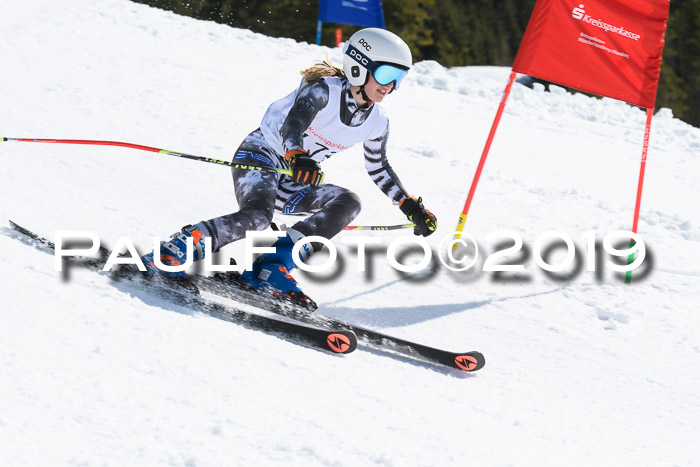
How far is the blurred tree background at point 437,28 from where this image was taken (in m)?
28.9

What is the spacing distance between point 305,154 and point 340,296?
4.53 ft

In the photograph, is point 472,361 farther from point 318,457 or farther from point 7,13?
point 7,13

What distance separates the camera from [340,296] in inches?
187

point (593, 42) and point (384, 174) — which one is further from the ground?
point (593, 42)

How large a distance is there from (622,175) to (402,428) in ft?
22.1

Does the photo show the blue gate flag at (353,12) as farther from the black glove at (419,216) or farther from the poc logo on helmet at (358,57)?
the poc logo on helmet at (358,57)

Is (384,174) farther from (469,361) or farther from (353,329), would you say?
(469,361)

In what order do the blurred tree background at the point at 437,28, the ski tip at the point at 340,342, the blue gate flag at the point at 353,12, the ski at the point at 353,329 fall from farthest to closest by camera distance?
the blurred tree background at the point at 437,28, the blue gate flag at the point at 353,12, the ski at the point at 353,329, the ski tip at the point at 340,342

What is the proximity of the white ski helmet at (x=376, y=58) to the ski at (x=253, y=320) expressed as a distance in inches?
53.5

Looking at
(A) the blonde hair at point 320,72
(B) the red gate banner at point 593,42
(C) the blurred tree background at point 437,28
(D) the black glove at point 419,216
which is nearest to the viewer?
(A) the blonde hair at point 320,72

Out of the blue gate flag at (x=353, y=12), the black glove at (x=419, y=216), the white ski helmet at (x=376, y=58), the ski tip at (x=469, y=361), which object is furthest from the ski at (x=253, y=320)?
the blue gate flag at (x=353, y=12)

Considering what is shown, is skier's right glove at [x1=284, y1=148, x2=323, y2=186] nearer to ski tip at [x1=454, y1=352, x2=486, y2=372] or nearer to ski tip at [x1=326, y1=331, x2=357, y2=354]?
ski tip at [x1=326, y1=331, x2=357, y2=354]

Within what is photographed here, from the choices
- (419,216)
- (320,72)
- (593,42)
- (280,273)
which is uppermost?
(593,42)

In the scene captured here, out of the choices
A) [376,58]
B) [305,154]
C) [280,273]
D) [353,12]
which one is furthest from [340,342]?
[353,12]
